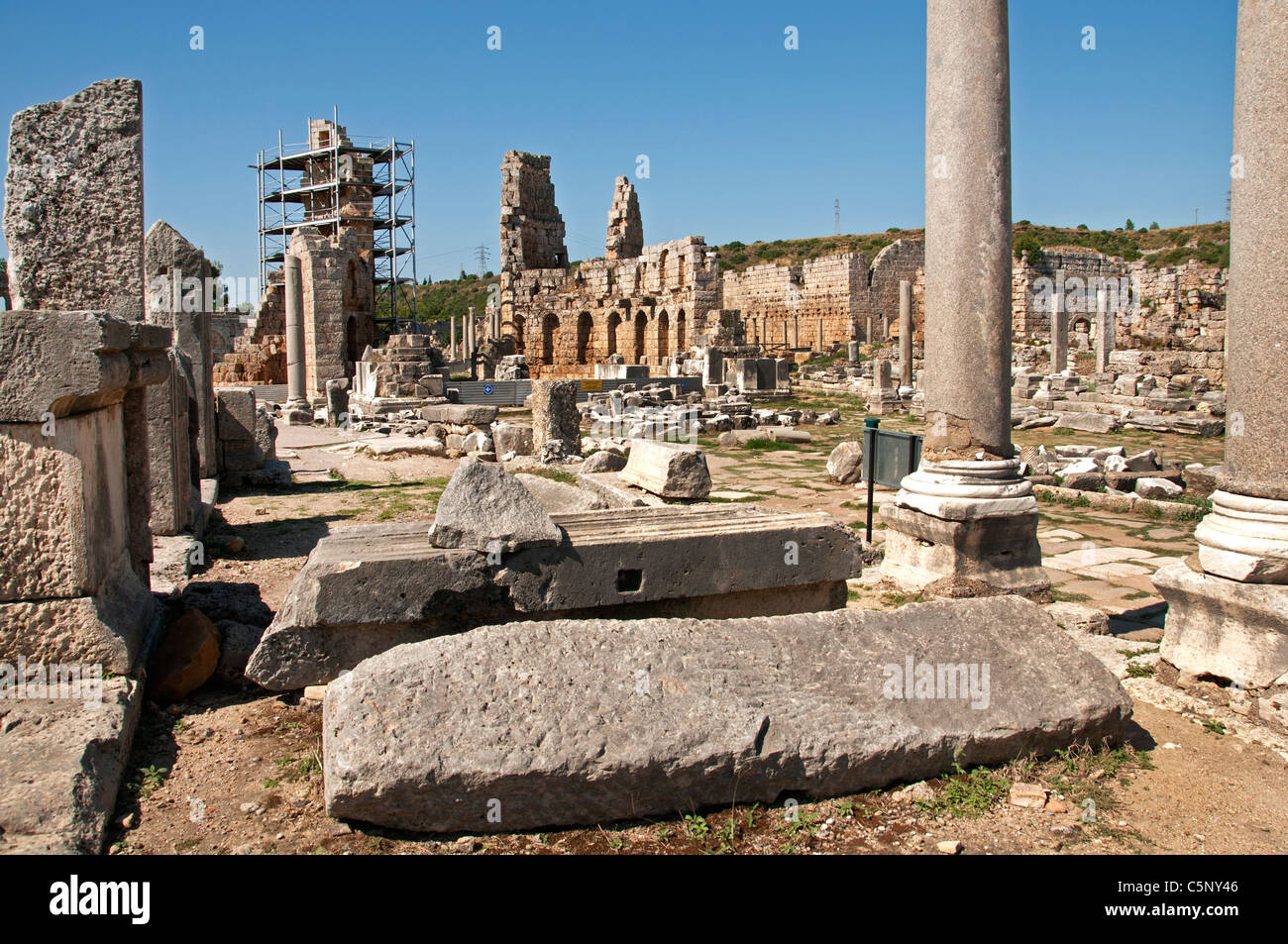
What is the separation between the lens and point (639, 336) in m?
30.8

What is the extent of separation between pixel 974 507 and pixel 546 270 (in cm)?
2820

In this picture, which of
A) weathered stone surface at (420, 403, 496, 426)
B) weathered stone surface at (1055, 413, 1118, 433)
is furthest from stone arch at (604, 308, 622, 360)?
weathered stone surface at (1055, 413, 1118, 433)

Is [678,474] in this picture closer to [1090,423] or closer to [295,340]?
[1090,423]

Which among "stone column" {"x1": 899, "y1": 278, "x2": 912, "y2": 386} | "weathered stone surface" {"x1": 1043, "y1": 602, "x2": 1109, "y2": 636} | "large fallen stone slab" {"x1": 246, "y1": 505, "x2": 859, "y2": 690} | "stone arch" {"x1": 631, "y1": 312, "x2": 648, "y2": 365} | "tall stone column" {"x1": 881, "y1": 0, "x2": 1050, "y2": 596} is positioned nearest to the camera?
"large fallen stone slab" {"x1": 246, "y1": 505, "x2": 859, "y2": 690}

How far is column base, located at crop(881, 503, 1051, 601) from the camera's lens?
5508 millimetres

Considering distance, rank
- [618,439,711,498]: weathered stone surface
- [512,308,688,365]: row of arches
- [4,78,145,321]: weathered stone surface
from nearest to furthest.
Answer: [4,78,145,321]: weathered stone surface → [618,439,711,498]: weathered stone surface → [512,308,688,365]: row of arches

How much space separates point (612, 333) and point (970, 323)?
26151 mm

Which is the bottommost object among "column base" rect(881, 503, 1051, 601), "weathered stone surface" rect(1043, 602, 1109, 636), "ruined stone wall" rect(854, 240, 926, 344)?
"weathered stone surface" rect(1043, 602, 1109, 636)

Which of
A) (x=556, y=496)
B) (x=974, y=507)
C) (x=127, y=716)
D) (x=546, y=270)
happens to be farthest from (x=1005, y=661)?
(x=546, y=270)

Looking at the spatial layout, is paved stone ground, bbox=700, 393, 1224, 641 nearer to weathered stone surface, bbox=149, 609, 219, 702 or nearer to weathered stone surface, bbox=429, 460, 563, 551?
weathered stone surface, bbox=429, 460, 563, 551

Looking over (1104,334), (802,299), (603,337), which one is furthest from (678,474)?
(802,299)

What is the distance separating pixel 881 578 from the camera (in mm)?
6109

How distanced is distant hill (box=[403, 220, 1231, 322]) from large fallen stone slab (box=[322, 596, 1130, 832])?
1401 inches

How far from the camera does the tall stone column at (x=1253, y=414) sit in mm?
4039
